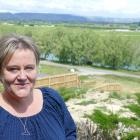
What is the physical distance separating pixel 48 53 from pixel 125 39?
1539cm

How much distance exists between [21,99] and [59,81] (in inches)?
686

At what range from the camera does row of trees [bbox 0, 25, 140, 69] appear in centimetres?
6800

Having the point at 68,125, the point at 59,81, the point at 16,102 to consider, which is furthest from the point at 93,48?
the point at 16,102

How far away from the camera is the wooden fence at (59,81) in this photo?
1868cm

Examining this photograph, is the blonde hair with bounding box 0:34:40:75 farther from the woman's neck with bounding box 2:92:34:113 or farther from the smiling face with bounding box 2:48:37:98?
the woman's neck with bounding box 2:92:34:113

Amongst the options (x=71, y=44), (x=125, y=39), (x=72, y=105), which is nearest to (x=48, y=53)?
(x=71, y=44)

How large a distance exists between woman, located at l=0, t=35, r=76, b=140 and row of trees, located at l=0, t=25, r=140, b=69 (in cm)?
6256

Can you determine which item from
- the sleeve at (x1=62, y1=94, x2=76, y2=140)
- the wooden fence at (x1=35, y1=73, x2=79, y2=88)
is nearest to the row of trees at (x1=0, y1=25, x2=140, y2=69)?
the wooden fence at (x1=35, y1=73, x2=79, y2=88)

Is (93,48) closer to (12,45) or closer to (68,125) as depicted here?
(68,125)

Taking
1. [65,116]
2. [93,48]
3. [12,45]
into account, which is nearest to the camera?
[12,45]

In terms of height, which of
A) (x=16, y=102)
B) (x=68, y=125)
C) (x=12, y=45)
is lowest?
(x=68, y=125)

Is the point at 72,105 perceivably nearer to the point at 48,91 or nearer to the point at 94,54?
the point at 48,91

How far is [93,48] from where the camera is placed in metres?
69.8

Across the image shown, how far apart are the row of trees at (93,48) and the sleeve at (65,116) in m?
62.4
